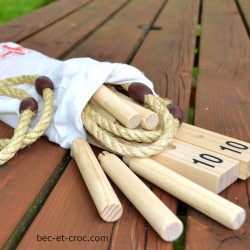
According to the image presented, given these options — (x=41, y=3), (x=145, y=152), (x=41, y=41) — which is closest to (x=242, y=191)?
(x=145, y=152)

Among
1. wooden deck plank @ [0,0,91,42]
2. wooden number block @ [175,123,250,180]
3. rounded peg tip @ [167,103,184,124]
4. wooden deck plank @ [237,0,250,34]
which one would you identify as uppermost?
rounded peg tip @ [167,103,184,124]

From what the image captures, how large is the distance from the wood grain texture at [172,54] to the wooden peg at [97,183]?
1.20 feet

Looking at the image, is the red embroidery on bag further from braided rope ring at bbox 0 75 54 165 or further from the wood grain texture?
the wood grain texture

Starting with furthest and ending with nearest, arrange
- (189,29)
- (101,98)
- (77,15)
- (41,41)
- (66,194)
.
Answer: (77,15) < (189,29) < (41,41) < (101,98) < (66,194)

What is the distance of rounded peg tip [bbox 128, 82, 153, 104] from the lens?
1224 millimetres

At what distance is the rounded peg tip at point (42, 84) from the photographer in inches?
52.1

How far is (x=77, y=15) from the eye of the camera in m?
2.83

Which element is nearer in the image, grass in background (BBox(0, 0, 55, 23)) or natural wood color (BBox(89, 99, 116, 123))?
natural wood color (BBox(89, 99, 116, 123))

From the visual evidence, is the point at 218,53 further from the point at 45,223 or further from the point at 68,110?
the point at 45,223

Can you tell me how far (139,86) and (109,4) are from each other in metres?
1.98

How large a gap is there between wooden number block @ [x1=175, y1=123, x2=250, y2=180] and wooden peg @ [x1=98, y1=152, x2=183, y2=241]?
190 millimetres

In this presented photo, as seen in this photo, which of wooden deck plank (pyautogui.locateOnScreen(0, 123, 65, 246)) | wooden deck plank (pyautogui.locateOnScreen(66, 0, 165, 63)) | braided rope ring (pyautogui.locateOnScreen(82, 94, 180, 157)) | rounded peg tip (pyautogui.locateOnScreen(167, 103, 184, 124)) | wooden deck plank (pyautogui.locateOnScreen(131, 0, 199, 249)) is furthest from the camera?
wooden deck plank (pyautogui.locateOnScreen(66, 0, 165, 63))

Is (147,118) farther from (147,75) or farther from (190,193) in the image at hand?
(147,75)

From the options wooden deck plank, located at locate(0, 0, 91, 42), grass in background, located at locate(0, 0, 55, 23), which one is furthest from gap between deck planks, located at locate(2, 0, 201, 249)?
grass in background, located at locate(0, 0, 55, 23)
